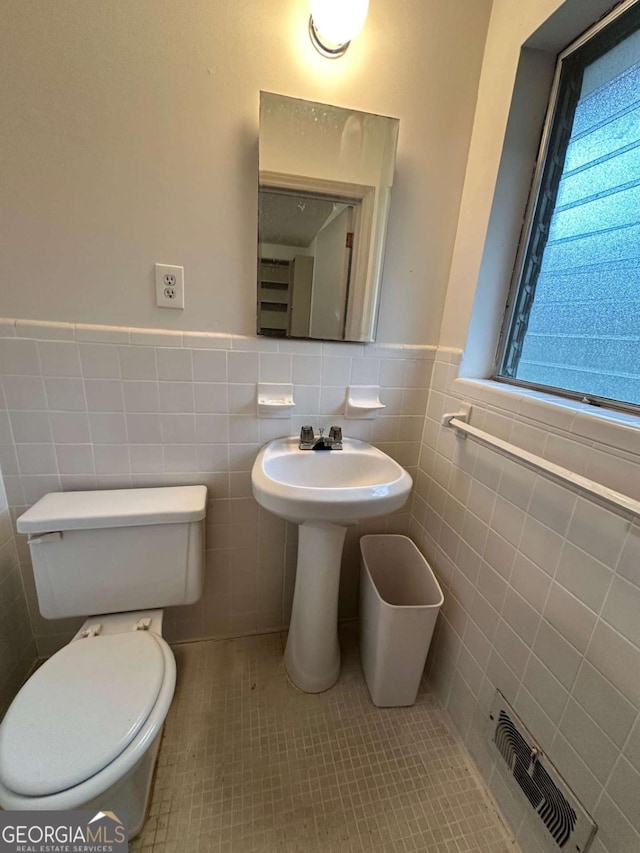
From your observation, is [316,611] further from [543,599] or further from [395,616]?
[543,599]

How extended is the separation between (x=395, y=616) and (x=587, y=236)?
1.21 m

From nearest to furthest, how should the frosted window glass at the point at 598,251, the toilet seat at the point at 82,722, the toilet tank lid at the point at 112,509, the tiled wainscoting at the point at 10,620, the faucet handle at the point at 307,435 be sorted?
1. the toilet seat at the point at 82,722
2. the frosted window glass at the point at 598,251
3. the toilet tank lid at the point at 112,509
4. the tiled wainscoting at the point at 10,620
5. the faucet handle at the point at 307,435

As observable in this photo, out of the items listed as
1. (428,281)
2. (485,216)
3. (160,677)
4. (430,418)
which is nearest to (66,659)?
(160,677)

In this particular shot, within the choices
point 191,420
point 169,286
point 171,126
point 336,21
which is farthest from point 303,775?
point 336,21

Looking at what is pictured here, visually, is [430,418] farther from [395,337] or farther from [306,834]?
[306,834]

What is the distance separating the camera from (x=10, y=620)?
3.61 ft

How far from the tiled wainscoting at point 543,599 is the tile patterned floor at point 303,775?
122 mm

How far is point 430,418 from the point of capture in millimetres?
1303

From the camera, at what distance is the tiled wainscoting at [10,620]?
1.06 m

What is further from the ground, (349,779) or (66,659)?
(66,659)

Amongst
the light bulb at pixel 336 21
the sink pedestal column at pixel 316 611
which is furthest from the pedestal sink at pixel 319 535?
the light bulb at pixel 336 21

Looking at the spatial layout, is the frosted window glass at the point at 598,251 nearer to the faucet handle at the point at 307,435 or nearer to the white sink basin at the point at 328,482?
the white sink basin at the point at 328,482

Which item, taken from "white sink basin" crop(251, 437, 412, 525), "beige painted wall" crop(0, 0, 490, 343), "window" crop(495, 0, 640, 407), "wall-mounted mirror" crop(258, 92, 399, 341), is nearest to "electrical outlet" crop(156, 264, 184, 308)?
"beige painted wall" crop(0, 0, 490, 343)

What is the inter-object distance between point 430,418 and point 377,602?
0.68 m
